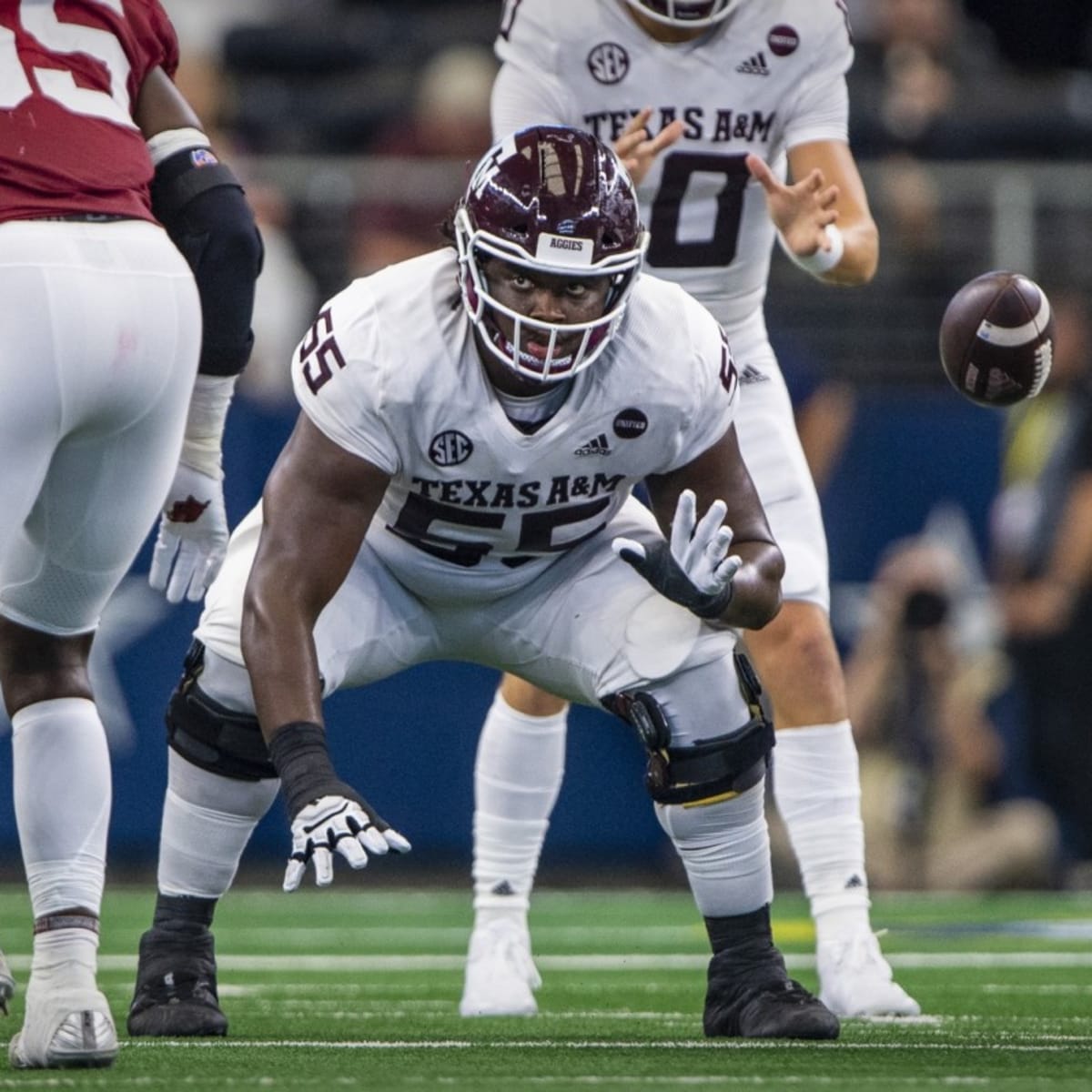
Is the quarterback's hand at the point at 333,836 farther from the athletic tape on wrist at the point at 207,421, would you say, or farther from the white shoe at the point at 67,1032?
the athletic tape on wrist at the point at 207,421

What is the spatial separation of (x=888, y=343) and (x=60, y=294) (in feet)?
21.4

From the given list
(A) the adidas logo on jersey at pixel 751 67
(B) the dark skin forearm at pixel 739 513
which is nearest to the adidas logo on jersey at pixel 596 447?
(B) the dark skin forearm at pixel 739 513

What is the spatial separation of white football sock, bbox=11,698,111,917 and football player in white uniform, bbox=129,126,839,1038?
0.28m

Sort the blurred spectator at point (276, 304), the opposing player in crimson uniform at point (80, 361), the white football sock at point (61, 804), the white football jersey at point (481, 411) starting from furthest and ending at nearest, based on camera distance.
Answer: the blurred spectator at point (276, 304) → the white football jersey at point (481, 411) → the white football sock at point (61, 804) → the opposing player in crimson uniform at point (80, 361)

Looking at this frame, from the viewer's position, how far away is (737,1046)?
13.0 ft

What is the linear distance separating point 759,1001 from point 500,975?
2.70 ft

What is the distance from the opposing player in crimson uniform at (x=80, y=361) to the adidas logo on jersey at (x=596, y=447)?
1.90 ft

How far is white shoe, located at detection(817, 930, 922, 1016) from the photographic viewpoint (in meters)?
4.51

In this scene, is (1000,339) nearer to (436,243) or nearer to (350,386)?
(350,386)

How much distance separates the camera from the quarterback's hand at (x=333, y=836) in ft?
11.4

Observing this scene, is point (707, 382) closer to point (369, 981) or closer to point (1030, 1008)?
point (1030, 1008)

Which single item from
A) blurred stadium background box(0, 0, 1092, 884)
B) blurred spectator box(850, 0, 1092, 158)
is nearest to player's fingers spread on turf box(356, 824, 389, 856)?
blurred stadium background box(0, 0, 1092, 884)

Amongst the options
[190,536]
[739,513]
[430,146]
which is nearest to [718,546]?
[739,513]

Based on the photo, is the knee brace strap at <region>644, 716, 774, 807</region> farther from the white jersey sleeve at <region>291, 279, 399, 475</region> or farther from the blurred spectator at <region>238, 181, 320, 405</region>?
the blurred spectator at <region>238, 181, 320, 405</region>
